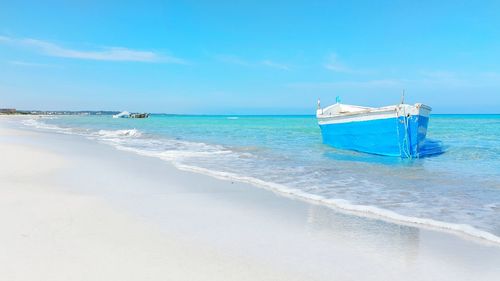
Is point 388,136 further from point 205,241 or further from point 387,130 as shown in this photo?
point 205,241

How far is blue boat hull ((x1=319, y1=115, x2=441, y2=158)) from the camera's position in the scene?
15.0m

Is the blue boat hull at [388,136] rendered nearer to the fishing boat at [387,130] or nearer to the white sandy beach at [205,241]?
the fishing boat at [387,130]

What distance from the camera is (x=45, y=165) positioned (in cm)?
975

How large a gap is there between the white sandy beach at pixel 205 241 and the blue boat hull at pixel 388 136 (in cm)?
993

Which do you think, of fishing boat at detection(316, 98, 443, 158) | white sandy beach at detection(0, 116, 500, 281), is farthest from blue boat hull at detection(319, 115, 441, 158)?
white sandy beach at detection(0, 116, 500, 281)

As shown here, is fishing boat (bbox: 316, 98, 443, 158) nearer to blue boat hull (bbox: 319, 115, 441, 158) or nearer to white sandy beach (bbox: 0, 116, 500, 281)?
blue boat hull (bbox: 319, 115, 441, 158)

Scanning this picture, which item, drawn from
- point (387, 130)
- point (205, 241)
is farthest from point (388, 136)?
point (205, 241)

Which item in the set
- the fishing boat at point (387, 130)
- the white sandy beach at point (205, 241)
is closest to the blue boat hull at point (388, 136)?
the fishing boat at point (387, 130)

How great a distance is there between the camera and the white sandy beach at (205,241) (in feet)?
11.1

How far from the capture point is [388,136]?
1570cm

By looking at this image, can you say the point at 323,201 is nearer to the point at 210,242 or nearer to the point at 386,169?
the point at 210,242

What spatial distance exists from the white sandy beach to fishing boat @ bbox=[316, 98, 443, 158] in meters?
10.0

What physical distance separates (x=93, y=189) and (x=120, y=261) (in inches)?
148

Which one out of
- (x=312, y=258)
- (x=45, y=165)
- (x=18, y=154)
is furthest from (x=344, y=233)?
(x=18, y=154)
